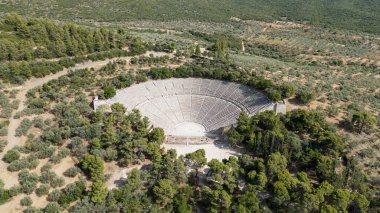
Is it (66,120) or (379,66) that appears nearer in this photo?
(66,120)

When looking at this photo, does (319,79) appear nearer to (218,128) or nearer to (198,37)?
(218,128)

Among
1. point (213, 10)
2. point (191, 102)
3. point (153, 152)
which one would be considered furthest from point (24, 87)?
point (213, 10)

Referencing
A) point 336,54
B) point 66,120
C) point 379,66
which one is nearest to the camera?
point 66,120

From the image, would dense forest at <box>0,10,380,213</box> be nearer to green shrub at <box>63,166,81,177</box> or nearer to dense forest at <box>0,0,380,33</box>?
green shrub at <box>63,166,81,177</box>

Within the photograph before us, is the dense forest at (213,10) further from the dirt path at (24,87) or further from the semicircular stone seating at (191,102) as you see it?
the semicircular stone seating at (191,102)

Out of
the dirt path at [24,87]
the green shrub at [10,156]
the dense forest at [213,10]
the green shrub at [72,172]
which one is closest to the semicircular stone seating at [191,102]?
the dirt path at [24,87]

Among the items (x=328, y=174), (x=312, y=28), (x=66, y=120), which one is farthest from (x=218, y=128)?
(x=312, y=28)
